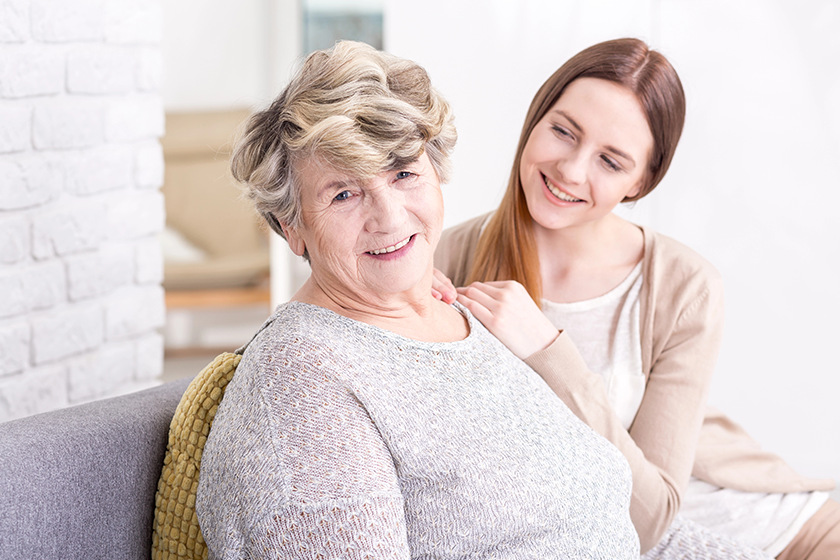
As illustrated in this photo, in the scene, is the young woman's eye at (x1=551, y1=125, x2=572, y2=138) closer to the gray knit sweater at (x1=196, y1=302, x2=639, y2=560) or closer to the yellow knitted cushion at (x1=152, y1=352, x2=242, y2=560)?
the gray knit sweater at (x1=196, y1=302, x2=639, y2=560)

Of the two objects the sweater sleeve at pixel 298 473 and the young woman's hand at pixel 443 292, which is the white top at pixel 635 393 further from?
the sweater sleeve at pixel 298 473

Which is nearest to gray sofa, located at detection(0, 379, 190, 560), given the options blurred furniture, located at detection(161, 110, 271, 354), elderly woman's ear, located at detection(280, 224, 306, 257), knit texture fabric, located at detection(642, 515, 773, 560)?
elderly woman's ear, located at detection(280, 224, 306, 257)

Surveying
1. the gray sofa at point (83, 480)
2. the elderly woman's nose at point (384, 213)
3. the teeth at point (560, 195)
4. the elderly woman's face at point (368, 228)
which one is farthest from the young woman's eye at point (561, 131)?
the gray sofa at point (83, 480)

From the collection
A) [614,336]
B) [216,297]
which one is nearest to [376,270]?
[614,336]

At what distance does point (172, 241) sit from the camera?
411 cm

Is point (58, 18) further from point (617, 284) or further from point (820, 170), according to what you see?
point (820, 170)

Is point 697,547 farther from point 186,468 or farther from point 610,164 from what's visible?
point 186,468

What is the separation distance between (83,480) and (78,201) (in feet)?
2.31

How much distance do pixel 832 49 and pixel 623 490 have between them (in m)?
2.34

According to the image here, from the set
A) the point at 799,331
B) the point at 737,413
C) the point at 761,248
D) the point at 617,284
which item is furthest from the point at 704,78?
the point at 617,284

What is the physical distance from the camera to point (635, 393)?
160 cm

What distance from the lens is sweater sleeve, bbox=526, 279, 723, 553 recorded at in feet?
4.53

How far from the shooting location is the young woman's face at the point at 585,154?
1.56m

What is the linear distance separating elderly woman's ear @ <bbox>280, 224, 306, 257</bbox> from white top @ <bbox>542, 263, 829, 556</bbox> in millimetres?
666
